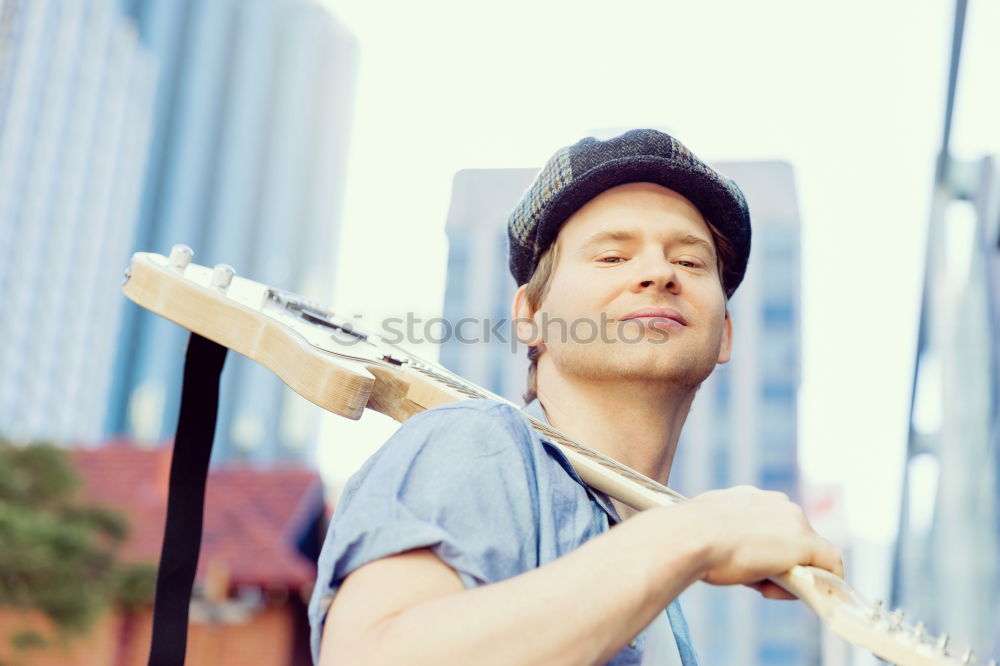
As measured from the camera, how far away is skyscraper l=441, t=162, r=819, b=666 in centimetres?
5250

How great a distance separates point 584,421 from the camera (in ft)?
4.93

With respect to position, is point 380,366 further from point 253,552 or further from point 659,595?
point 253,552

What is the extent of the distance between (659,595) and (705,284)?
74 cm

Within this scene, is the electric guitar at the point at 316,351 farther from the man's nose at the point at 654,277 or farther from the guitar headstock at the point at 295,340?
the man's nose at the point at 654,277

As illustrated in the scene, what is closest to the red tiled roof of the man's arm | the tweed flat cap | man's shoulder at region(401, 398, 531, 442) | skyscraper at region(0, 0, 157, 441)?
the tweed flat cap

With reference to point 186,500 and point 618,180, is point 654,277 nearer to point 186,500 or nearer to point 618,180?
point 618,180

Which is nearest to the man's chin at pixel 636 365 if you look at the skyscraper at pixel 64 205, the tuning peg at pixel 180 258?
the tuning peg at pixel 180 258

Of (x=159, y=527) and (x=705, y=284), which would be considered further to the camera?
(x=159, y=527)

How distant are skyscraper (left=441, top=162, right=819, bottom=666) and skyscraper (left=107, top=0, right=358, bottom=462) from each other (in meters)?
20.3

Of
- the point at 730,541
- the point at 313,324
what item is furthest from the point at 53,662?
the point at 730,541

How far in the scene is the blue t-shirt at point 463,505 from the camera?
3.14 ft

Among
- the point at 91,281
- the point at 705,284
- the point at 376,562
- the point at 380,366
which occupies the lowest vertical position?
the point at 91,281

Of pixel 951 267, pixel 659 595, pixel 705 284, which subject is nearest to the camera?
pixel 659 595

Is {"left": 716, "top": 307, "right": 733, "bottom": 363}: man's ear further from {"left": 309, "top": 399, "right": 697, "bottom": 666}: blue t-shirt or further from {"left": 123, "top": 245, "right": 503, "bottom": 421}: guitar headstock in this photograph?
{"left": 309, "top": 399, "right": 697, "bottom": 666}: blue t-shirt
